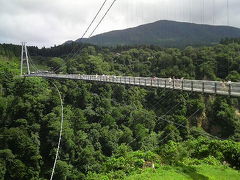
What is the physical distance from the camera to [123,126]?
1421 inches

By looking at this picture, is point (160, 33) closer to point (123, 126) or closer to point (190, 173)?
point (123, 126)

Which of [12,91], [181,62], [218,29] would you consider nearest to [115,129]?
[12,91]

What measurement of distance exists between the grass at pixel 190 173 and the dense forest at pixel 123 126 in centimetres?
4

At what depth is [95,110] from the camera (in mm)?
38938

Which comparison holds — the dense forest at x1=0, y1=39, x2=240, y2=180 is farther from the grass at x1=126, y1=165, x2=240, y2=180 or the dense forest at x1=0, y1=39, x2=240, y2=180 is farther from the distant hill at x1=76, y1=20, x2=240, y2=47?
the distant hill at x1=76, y1=20, x2=240, y2=47

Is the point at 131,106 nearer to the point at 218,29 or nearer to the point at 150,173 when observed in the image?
the point at 150,173

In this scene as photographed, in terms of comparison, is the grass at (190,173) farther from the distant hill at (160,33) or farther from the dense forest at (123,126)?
the distant hill at (160,33)

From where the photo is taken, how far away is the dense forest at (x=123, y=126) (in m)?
15.4

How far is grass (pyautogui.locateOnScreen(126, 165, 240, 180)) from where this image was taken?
1194 centimetres

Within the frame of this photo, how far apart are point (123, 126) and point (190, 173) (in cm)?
2364

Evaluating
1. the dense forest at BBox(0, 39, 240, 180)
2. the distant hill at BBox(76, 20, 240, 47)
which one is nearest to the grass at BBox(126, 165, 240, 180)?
the dense forest at BBox(0, 39, 240, 180)

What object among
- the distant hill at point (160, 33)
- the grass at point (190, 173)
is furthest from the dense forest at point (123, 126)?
the distant hill at point (160, 33)

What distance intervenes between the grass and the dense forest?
0.14 ft

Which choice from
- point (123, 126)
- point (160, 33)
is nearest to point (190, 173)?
point (123, 126)
